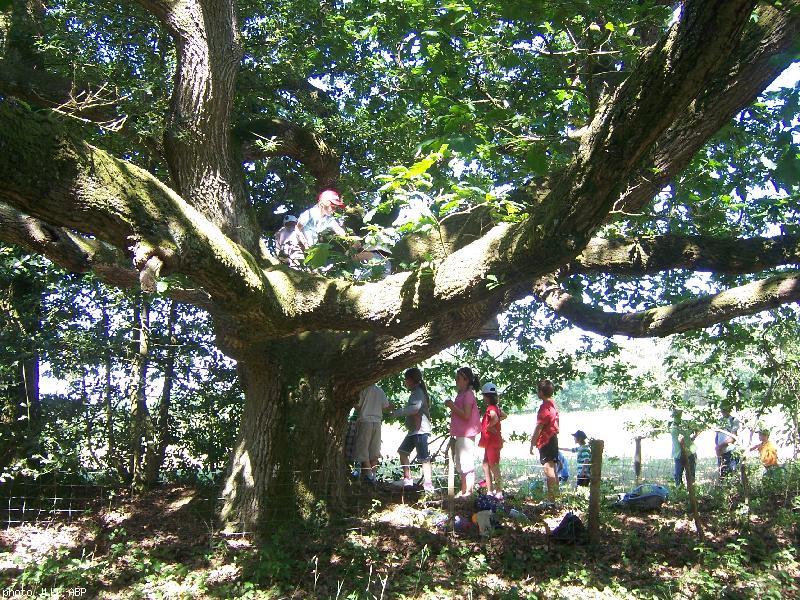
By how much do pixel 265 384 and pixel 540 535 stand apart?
3.31m

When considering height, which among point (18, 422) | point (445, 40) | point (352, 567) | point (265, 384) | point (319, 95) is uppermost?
point (319, 95)

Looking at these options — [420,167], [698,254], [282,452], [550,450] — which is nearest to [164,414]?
[282,452]

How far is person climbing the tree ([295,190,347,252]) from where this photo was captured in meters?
6.21

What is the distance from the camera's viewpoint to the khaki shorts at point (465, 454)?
7.04 metres

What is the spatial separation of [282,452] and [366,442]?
59.4 inches

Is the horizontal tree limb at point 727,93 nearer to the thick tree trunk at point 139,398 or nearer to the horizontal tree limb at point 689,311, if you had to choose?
the horizontal tree limb at point 689,311

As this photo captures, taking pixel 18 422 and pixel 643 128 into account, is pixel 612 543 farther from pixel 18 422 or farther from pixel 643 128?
pixel 18 422

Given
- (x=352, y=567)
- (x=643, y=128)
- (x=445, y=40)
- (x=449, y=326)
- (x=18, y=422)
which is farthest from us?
(x=18, y=422)

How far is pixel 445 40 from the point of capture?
6168mm

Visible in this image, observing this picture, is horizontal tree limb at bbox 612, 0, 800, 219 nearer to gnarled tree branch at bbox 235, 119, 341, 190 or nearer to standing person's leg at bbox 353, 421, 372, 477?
gnarled tree branch at bbox 235, 119, 341, 190

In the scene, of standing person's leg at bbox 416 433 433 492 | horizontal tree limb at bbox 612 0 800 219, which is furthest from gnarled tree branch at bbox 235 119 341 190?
horizontal tree limb at bbox 612 0 800 219

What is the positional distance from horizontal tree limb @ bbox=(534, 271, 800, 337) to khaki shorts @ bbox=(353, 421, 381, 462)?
2.80 m

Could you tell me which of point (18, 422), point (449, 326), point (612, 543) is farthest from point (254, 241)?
point (612, 543)

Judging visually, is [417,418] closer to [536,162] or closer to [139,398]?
[139,398]
